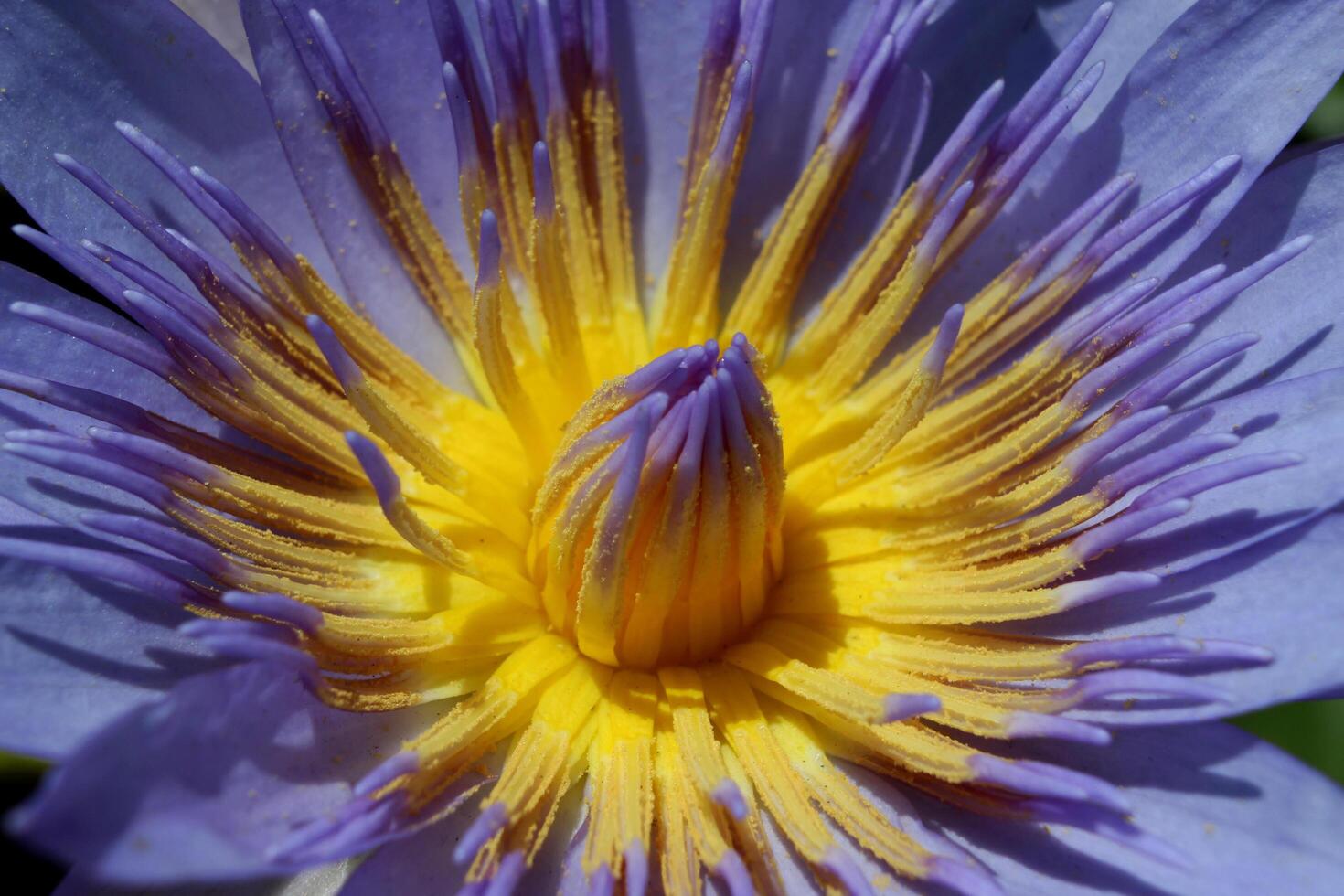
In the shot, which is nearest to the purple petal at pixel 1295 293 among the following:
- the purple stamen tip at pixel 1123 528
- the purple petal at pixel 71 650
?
the purple stamen tip at pixel 1123 528

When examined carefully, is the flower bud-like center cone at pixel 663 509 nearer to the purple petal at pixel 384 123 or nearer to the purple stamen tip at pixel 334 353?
the purple stamen tip at pixel 334 353

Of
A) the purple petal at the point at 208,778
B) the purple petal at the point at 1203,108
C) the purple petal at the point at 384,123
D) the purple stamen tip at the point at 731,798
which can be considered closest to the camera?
the purple petal at the point at 208,778

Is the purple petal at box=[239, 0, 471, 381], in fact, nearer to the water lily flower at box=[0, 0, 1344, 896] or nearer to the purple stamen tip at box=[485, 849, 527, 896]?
the water lily flower at box=[0, 0, 1344, 896]

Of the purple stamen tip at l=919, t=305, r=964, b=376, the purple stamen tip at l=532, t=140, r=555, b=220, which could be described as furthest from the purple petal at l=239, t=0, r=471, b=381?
the purple stamen tip at l=919, t=305, r=964, b=376

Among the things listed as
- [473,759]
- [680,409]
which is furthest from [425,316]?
[473,759]

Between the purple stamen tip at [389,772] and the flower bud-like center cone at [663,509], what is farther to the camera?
the flower bud-like center cone at [663,509]

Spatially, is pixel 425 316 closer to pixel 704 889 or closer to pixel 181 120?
pixel 181 120
